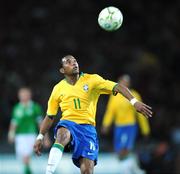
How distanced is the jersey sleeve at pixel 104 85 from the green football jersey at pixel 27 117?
6450mm

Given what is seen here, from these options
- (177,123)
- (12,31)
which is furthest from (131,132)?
(12,31)

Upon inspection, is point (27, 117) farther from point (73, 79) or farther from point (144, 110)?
point (144, 110)

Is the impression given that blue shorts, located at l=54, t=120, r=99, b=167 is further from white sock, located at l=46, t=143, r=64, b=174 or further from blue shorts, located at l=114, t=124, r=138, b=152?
blue shorts, located at l=114, t=124, r=138, b=152

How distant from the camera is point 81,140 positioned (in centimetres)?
928

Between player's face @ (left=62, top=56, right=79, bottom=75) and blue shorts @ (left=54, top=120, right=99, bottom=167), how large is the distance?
27.6 inches

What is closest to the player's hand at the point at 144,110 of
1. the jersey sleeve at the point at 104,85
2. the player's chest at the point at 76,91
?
the jersey sleeve at the point at 104,85

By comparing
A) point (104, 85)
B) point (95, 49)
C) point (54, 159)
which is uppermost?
point (95, 49)

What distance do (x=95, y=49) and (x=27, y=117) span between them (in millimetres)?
6897

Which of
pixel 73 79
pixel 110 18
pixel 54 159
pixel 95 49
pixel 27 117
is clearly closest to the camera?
pixel 54 159

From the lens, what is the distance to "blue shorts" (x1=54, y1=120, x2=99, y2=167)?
364 inches

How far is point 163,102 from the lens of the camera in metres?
21.5

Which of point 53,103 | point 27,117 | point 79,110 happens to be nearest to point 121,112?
point 27,117

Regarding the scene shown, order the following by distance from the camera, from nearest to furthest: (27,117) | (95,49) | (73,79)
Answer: (73,79) < (27,117) < (95,49)

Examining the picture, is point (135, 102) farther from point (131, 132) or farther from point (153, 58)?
point (153, 58)
